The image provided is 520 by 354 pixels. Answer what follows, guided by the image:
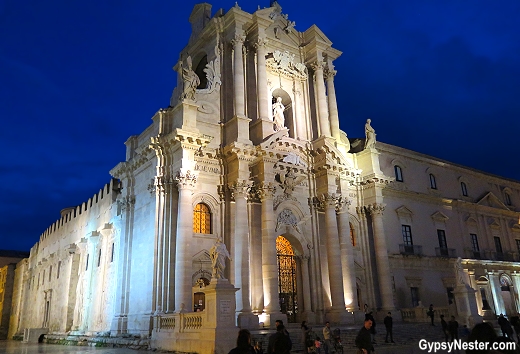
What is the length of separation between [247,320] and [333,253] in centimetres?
652

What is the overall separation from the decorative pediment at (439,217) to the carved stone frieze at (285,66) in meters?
14.7

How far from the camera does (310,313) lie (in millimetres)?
23719

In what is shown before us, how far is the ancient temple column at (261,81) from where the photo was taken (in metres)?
25.0

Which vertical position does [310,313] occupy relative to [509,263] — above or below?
below

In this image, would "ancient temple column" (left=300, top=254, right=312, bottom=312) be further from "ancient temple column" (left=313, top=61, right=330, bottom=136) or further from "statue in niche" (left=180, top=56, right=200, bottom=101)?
"statue in niche" (left=180, top=56, right=200, bottom=101)

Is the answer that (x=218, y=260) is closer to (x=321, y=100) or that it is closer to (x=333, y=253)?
(x=333, y=253)

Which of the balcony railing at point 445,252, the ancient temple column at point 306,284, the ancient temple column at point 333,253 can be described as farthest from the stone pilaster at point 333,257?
the balcony railing at point 445,252

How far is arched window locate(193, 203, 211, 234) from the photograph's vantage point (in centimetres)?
2183

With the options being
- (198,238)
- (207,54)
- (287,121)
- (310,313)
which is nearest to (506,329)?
(310,313)

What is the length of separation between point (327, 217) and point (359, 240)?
416 centimetres

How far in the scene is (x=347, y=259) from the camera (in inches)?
994

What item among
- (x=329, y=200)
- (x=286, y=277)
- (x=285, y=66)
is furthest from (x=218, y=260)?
(x=285, y=66)

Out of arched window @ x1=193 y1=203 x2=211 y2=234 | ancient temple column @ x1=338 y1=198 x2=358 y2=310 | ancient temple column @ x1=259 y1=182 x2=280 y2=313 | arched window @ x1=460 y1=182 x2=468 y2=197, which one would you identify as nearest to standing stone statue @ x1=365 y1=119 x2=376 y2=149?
ancient temple column @ x1=338 y1=198 x2=358 y2=310

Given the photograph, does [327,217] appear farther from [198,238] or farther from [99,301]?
[99,301]
